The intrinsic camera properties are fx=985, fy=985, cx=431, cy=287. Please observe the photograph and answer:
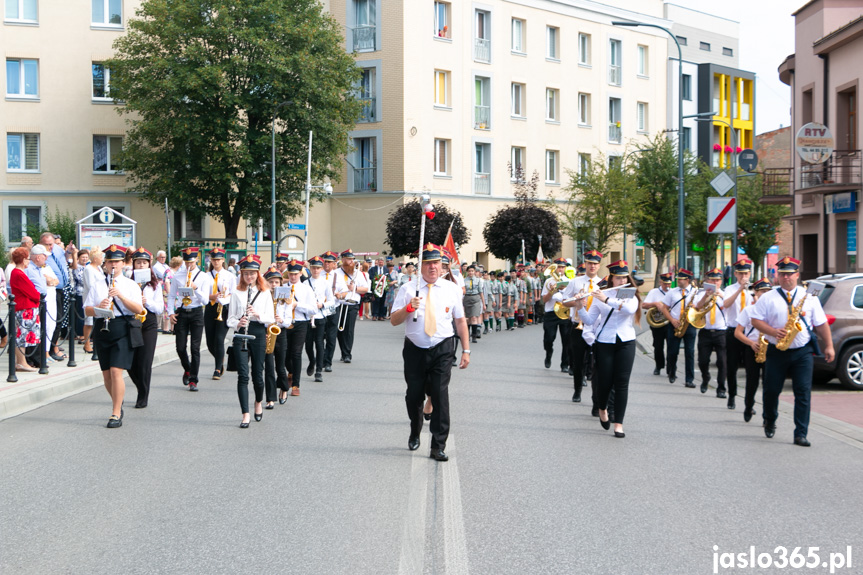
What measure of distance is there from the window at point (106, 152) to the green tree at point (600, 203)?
70.1ft

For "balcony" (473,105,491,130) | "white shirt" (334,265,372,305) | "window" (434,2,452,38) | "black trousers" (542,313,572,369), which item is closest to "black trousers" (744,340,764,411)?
"black trousers" (542,313,572,369)

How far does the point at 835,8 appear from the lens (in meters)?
32.2

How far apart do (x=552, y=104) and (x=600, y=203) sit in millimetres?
7214

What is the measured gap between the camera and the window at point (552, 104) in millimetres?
52650

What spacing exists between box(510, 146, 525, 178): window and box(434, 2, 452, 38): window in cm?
713

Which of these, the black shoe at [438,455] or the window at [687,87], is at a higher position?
the window at [687,87]

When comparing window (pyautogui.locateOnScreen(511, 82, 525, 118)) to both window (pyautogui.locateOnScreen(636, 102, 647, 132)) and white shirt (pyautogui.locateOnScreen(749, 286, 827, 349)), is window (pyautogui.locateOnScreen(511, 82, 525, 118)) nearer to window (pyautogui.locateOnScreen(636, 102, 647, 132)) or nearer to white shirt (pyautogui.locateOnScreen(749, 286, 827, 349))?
window (pyautogui.locateOnScreen(636, 102, 647, 132))

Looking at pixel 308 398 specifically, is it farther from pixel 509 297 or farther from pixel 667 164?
pixel 667 164

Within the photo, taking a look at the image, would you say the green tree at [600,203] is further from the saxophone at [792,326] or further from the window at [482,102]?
the saxophone at [792,326]

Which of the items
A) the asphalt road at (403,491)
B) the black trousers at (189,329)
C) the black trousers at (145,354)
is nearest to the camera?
the asphalt road at (403,491)

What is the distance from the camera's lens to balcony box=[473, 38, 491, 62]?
4888cm

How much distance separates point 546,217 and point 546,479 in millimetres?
39639

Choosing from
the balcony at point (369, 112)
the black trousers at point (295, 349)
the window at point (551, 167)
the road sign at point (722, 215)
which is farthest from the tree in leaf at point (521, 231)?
the black trousers at point (295, 349)

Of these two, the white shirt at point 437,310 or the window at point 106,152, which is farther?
the window at point 106,152
